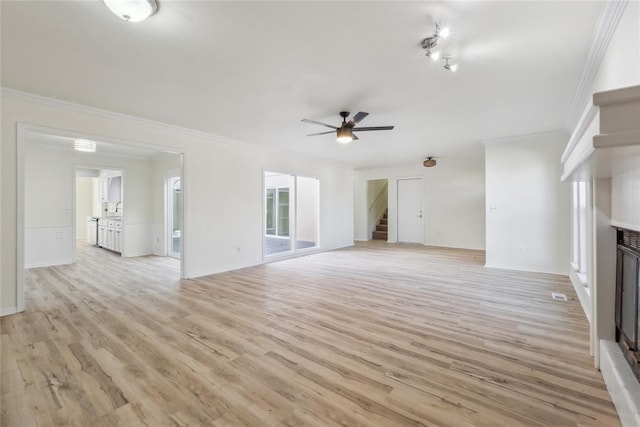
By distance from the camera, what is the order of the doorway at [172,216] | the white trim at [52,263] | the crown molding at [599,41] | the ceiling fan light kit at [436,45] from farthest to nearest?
the doorway at [172,216]
the white trim at [52,263]
the ceiling fan light kit at [436,45]
the crown molding at [599,41]

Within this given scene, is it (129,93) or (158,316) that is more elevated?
(129,93)

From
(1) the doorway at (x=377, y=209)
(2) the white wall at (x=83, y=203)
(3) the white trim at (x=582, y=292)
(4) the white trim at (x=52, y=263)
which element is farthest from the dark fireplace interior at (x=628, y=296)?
(2) the white wall at (x=83, y=203)

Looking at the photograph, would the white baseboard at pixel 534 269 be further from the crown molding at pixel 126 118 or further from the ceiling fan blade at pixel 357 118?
the crown molding at pixel 126 118

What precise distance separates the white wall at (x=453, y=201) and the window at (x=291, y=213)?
2.93 meters

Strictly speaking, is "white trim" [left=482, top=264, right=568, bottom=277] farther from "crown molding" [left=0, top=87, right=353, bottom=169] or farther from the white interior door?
"crown molding" [left=0, top=87, right=353, bottom=169]

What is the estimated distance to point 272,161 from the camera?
6.15 meters

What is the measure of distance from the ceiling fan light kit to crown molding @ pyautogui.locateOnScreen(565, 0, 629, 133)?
3.11 ft

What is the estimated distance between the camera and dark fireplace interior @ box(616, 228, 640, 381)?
1.63m

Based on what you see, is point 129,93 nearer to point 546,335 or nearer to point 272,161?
point 272,161

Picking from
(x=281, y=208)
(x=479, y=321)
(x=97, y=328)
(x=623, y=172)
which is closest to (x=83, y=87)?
(x=97, y=328)

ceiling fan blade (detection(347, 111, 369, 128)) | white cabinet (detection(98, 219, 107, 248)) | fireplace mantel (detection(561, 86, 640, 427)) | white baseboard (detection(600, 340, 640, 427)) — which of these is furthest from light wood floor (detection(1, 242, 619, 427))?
white cabinet (detection(98, 219, 107, 248))

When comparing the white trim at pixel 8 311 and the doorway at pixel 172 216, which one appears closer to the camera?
the white trim at pixel 8 311

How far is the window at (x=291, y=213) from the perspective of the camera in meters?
7.08

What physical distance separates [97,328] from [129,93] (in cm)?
257
